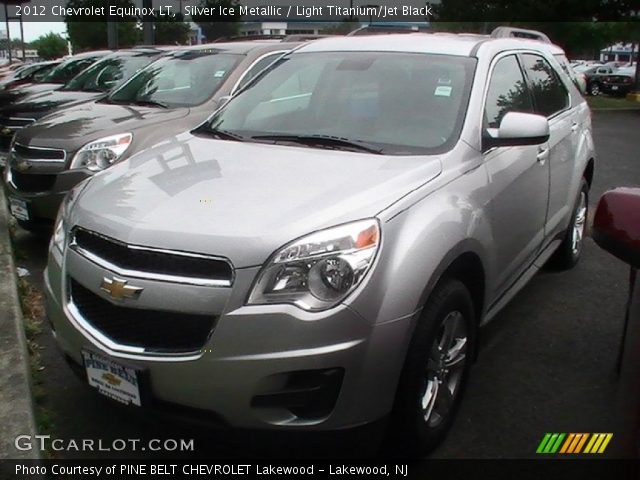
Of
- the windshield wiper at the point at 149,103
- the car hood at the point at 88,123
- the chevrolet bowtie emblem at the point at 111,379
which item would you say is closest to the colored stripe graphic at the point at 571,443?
the chevrolet bowtie emblem at the point at 111,379

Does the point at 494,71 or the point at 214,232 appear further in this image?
the point at 494,71

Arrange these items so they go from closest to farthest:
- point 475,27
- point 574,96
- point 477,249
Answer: point 477,249
point 574,96
point 475,27

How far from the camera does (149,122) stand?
5754mm

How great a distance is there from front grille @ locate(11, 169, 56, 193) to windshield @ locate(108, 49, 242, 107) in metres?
1.50

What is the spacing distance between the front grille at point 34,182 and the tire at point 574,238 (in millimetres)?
3917

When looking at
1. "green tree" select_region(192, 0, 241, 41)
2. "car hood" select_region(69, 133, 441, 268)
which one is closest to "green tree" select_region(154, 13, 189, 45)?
"green tree" select_region(192, 0, 241, 41)

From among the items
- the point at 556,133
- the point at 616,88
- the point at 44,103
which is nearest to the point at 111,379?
the point at 556,133

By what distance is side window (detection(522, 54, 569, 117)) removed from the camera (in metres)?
4.39

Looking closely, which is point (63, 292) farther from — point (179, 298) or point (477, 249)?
point (477, 249)

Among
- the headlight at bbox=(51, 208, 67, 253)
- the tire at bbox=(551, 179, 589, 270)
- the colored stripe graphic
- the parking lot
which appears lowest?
the colored stripe graphic

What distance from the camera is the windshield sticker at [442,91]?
11.6 ft

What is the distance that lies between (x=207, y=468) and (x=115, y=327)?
75cm

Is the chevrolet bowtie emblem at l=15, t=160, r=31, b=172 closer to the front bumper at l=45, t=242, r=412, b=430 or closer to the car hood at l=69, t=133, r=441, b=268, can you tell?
the car hood at l=69, t=133, r=441, b=268

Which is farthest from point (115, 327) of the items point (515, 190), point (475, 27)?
point (475, 27)
